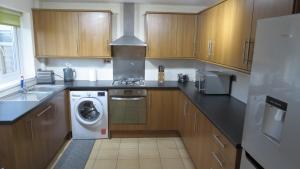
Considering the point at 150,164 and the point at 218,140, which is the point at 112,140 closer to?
the point at 150,164

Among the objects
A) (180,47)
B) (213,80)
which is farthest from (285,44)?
(180,47)

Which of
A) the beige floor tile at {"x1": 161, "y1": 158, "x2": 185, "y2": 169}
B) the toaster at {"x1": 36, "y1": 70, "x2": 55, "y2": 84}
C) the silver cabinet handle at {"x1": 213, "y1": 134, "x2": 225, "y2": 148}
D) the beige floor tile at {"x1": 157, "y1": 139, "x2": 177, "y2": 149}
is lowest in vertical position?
the beige floor tile at {"x1": 161, "y1": 158, "x2": 185, "y2": 169}

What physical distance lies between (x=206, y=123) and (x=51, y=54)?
108 inches

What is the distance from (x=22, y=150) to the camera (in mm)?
2012

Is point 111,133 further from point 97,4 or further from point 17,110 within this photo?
point 97,4

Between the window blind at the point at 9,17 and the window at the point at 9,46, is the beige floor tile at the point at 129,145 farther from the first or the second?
the window blind at the point at 9,17

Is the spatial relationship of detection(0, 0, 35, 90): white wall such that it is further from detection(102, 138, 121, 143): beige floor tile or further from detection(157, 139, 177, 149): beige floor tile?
detection(157, 139, 177, 149): beige floor tile

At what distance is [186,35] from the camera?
3.61m

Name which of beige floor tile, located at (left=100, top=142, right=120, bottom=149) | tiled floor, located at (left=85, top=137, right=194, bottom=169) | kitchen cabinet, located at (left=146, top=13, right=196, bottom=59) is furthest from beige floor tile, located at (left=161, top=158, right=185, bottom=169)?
kitchen cabinet, located at (left=146, top=13, right=196, bottom=59)

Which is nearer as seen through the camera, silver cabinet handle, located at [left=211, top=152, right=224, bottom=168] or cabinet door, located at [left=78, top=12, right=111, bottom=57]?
silver cabinet handle, located at [left=211, top=152, right=224, bottom=168]

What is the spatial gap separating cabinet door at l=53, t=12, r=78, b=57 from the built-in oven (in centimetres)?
100

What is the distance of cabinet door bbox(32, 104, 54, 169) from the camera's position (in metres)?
→ 2.30

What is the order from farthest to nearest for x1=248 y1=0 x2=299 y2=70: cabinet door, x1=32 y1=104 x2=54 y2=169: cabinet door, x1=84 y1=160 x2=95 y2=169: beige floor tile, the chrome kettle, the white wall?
1. the chrome kettle
2. the white wall
3. x1=84 y1=160 x2=95 y2=169: beige floor tile
4. x1=32 y1=104 x2=54 y2=169: cabinet door
5. x1=248 y1=0 x2=299 y2=70: cabinet door

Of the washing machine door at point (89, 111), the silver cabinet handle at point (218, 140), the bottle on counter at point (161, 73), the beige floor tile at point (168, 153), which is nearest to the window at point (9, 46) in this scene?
the washing machine door at point (89, 111)
